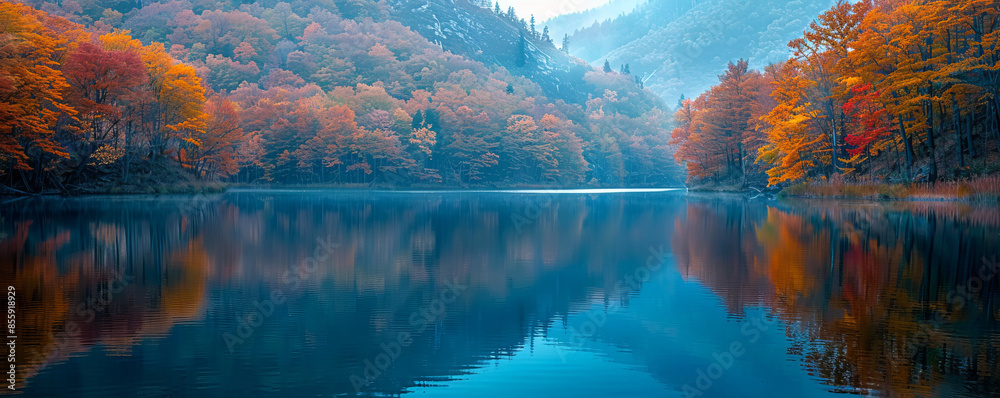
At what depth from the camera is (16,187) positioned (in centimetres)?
4000

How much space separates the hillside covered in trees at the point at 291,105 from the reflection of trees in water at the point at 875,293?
113ft

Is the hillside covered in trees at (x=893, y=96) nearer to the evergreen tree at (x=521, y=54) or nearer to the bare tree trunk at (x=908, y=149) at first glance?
the bare tree trunk at (x=908, y=149)

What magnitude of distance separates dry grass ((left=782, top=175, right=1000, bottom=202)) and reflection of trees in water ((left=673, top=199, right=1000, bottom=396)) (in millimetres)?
8706

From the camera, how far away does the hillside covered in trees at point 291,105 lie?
40.5 meters

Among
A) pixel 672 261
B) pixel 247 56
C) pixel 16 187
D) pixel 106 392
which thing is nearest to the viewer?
pixel 106 392

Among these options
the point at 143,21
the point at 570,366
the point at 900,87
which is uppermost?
the point at 143,21

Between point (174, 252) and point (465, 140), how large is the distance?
8276 cm

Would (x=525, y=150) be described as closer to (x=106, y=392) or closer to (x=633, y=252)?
(x=633, y=252)

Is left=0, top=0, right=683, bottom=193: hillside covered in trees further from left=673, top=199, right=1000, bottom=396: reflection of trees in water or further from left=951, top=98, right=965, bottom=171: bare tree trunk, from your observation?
left=951, top=98, right=965, bottom=171: bare tree trunk

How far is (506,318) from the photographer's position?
28.5 feet

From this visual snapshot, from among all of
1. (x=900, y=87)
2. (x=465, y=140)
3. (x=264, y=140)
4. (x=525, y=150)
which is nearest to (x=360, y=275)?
(x=900, y=87)

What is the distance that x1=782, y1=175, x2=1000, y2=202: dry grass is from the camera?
91.9 feet

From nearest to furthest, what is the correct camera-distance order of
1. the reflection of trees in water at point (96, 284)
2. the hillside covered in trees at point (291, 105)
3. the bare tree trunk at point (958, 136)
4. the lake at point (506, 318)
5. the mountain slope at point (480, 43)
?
the lake at point (506, 318)
the reflection of trees in water at point (96, 284)
the bare tree trunk at point (958, 136)
the hillside covered in trees at point (291, 105)
the mountain slope at point (480, 43)

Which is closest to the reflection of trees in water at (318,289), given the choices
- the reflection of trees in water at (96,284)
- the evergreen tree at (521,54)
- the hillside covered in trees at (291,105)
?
the reflection of trees in water at (96,284)
